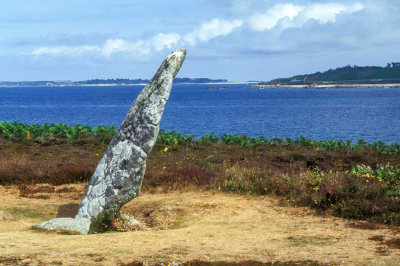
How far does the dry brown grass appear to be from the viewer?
9664 mm

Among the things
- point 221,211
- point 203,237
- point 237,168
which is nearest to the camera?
point 203,237

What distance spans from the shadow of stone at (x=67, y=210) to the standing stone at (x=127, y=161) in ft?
5.04

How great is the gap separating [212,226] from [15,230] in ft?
16.0

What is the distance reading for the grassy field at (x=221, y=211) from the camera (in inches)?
392

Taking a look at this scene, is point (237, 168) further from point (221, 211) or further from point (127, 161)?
point (127, 161)

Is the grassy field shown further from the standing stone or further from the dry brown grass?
the standing stone

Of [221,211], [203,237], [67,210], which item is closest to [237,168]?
[221,211]

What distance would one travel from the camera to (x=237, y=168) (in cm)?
1884

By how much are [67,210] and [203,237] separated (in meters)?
5.31

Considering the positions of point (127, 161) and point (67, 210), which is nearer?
point (127, 161)

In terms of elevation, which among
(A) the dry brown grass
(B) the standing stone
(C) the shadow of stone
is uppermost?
(B) the standing stone

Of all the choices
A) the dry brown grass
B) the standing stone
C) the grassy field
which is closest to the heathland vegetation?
the grassy field

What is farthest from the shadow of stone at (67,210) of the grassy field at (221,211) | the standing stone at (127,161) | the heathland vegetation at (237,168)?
the heathland vegetation at (237,168)

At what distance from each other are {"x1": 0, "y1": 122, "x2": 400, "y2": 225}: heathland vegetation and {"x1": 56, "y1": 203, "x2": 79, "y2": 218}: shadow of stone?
241 cm
